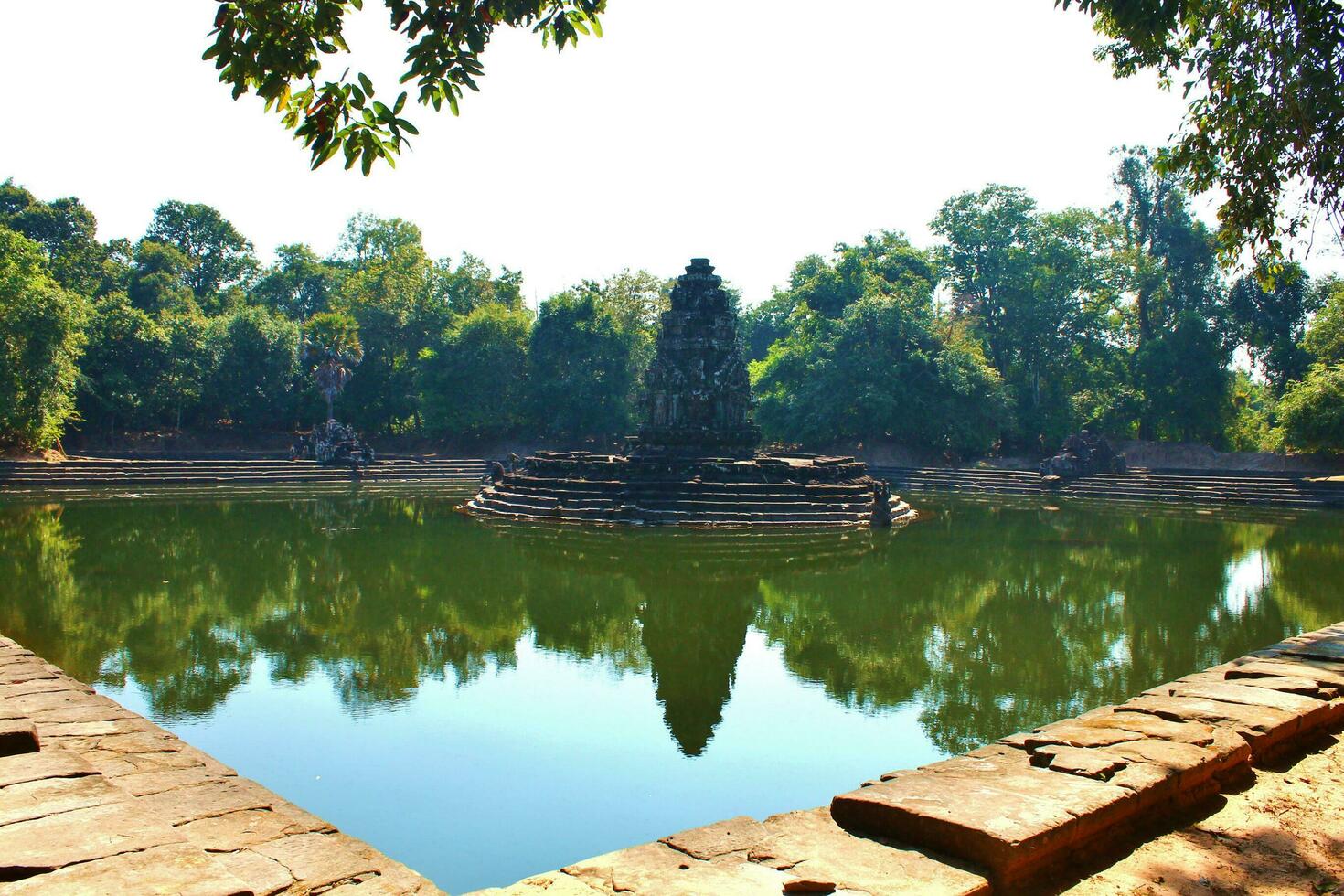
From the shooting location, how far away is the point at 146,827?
12.2 feet

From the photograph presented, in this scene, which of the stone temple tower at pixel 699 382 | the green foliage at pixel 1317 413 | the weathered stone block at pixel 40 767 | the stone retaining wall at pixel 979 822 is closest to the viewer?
the stone retaining wall at pixel 979 822

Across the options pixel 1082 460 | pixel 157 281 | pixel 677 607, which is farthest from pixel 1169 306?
pixel 157 281

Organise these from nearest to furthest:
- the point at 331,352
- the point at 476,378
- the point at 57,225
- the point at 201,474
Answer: the point at 201,474 < the point at 331,352 < the point at 476,378 < the point at 57,225

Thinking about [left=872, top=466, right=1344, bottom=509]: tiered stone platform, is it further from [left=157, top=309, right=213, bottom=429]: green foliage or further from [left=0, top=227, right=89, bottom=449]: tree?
[left=0, top=227, right=89, bottom=449]: tree

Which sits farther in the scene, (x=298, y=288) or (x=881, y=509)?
(x=298, y=288)

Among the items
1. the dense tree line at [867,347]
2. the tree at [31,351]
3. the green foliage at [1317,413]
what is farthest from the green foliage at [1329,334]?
the tree at [31,351]

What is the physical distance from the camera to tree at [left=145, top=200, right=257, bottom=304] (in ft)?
180

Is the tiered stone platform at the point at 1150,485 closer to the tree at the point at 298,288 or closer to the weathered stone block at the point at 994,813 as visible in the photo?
the weathered stone block at the point at 994,813

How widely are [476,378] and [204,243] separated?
2667 centimetres

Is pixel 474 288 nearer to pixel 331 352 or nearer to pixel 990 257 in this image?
pixel 331 352

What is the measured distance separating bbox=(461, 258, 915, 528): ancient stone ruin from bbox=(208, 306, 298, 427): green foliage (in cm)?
1792

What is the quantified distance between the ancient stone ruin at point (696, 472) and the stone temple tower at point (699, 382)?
0.02 meters

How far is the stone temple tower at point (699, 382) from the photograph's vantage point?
76.8 ft

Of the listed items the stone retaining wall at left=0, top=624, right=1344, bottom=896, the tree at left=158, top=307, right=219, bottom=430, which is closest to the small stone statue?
the stone retaining wall at left=0, top=624, right=1344, bottom=896
